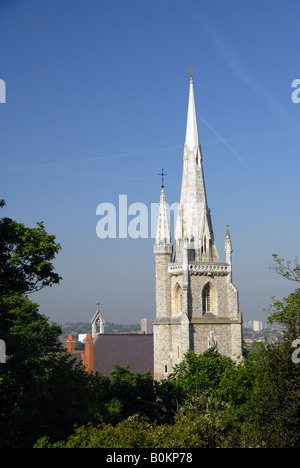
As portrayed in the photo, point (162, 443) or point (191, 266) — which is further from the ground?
point (191, 266)

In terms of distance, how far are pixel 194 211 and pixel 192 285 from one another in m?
6.90

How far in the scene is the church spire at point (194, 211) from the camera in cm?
5538

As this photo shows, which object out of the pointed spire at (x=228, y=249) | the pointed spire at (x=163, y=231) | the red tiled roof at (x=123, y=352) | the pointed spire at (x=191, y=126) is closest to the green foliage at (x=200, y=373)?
the pointed spire at (x=228, y=249)

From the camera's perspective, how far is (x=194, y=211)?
55.8 meters

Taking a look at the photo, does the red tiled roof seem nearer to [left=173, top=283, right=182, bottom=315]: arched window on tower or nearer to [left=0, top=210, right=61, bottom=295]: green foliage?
[left=173, top=283, right=182, bottom=315]: arched window on tower

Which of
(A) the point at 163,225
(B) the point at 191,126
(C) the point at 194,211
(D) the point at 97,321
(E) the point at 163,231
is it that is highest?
(B) the point at 191,126

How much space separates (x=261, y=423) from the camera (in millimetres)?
24406

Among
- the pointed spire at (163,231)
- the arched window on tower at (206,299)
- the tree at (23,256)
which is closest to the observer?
the tree at (23,256)

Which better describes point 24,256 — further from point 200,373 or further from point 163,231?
point 163,231

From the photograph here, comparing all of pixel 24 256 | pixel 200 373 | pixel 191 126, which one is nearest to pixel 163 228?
pixel 191 126

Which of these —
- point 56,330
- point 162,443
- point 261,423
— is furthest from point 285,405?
point 56,330

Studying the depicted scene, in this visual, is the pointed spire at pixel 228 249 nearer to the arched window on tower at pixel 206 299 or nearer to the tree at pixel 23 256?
the arched window on tower at pixel 206 299
